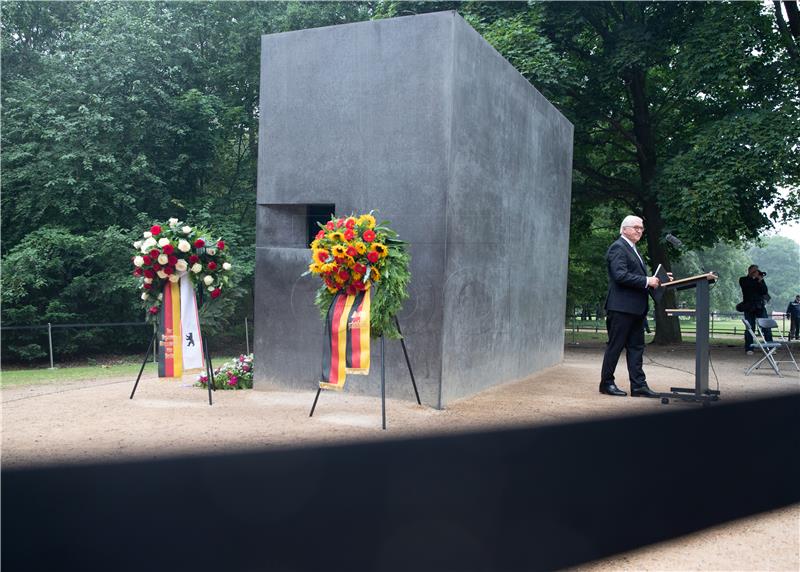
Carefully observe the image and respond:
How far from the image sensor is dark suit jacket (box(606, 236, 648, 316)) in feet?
26.3

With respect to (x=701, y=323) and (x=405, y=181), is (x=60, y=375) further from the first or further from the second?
(x=701, y=323)

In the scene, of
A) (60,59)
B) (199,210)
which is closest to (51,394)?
(199,210)

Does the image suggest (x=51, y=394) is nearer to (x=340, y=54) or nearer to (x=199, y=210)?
(x=340, y=54)

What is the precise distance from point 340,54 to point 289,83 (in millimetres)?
786

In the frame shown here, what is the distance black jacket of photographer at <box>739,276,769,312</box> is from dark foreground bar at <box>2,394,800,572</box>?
14315 mm

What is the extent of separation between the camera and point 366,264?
689 centimetres

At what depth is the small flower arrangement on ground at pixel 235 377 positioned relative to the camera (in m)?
9.32

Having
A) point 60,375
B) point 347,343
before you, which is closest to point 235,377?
point 347,343

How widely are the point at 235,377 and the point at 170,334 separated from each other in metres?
1.59

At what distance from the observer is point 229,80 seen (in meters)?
22.9

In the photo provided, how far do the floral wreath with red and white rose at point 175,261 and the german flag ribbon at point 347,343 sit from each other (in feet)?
6.43

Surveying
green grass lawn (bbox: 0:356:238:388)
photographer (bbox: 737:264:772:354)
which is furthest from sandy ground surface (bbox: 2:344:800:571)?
photographer (bbox: 737:264:772:354)

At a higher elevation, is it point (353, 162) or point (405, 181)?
point (353, 162)

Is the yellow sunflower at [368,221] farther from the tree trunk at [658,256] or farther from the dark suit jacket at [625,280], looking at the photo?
the tree trunk at [658,256]
